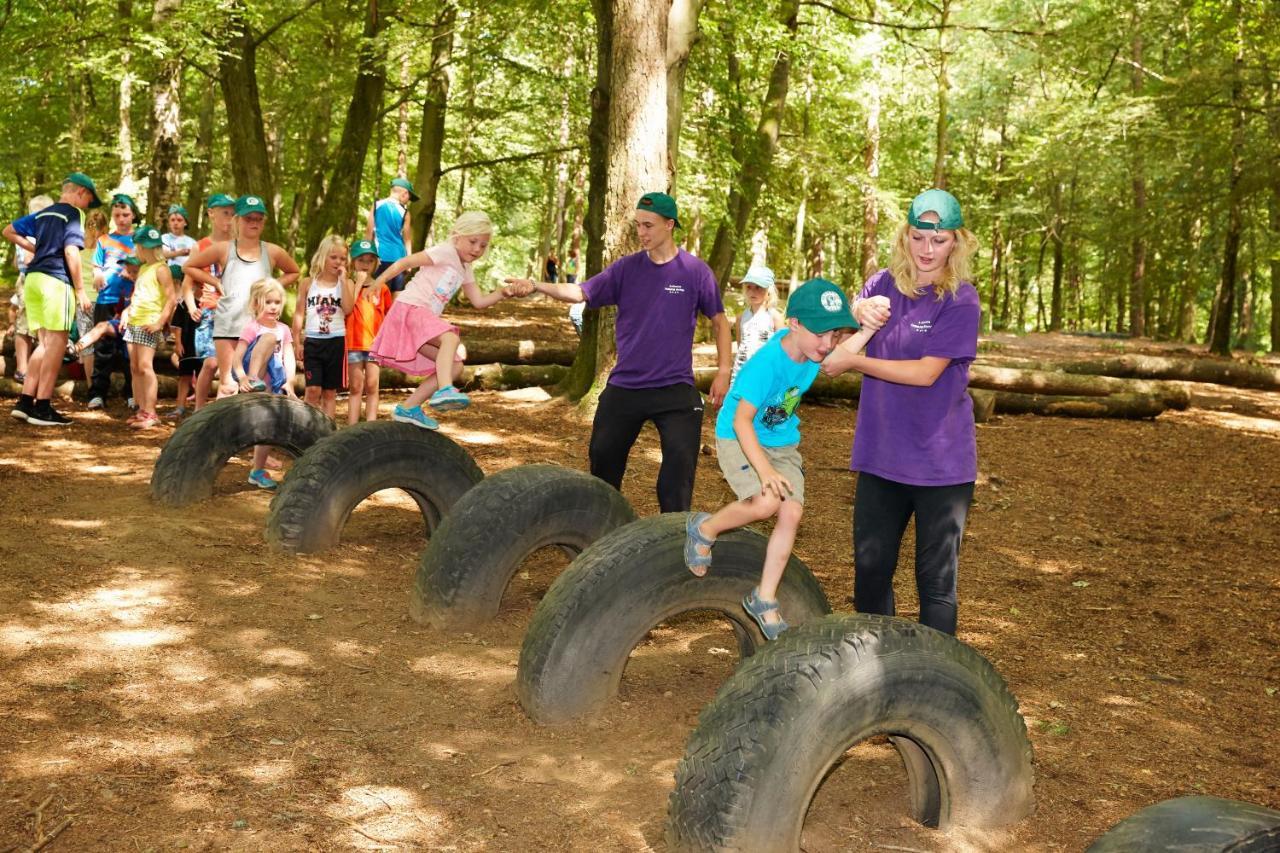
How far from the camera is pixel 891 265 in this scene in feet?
14.4

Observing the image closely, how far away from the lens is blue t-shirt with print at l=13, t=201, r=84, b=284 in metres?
10.2

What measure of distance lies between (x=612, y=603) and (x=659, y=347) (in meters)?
1.91

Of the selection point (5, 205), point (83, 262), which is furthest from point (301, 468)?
point (5, 205)

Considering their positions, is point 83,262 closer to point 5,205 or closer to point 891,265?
point 891,265

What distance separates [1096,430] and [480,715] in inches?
456

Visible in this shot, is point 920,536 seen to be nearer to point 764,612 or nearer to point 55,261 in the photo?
point 764,612

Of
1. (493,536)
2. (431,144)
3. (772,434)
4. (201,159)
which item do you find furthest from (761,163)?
(772,434)

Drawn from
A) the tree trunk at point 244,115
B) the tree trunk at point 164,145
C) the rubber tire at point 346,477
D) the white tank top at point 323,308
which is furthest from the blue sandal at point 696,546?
the tree trunk at point 164,145

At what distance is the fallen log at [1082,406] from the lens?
15.2 metres

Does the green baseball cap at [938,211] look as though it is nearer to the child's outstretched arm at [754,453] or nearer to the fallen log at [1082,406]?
the child's outstretched arm at [754,453]

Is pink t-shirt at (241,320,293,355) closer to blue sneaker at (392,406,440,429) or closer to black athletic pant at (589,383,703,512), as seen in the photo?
blue sneaker at (392,406,440,429)

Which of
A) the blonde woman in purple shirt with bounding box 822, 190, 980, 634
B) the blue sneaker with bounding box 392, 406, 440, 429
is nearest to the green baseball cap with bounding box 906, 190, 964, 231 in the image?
the blonde woman in purple shirt with bounding box 822, 190, 980, 634

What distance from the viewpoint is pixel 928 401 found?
4359 mm

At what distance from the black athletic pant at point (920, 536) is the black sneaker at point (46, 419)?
8987 mm
